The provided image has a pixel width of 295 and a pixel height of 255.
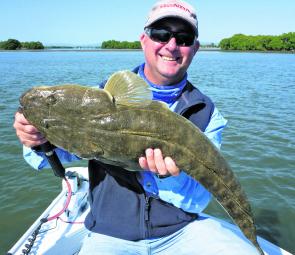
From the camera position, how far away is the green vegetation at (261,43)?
432 ft

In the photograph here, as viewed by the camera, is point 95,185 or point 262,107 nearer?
point 95,185

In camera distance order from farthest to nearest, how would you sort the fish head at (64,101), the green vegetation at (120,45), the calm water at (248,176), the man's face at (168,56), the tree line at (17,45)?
the green vegetation at (120,45) < the tree line at (17,45) < the calm water at (248,176) < the man's face at (168,56) < the fish head at (64,101)

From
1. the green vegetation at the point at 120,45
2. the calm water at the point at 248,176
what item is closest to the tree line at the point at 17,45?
the green vegetation at the point at 120,45

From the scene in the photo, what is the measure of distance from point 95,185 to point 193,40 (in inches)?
75.3

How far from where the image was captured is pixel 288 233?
6578 millimetres

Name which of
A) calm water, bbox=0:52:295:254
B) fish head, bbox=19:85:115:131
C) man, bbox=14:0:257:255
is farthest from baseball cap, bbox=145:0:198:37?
calm water, bbox=0:52:295:254

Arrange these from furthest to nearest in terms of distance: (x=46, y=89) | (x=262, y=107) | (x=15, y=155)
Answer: (x=262, y=107)
(x=15, y=155)
(x=46, y=89)

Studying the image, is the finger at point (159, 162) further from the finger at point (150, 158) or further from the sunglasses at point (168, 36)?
the sunglasses at point (168, 36)

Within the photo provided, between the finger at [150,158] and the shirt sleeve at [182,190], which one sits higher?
the finger at [150,158]

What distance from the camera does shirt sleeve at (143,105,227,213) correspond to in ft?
11.7

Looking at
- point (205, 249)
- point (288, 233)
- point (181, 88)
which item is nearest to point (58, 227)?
point (205, 249)

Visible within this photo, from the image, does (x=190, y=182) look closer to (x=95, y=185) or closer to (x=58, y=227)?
(x=95, y=185)

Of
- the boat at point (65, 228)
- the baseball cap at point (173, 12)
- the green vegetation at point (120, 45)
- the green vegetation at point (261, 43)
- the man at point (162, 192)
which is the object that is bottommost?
the green vegetation at point (120, 45)

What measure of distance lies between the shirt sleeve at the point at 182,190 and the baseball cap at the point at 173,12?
1.16 m
